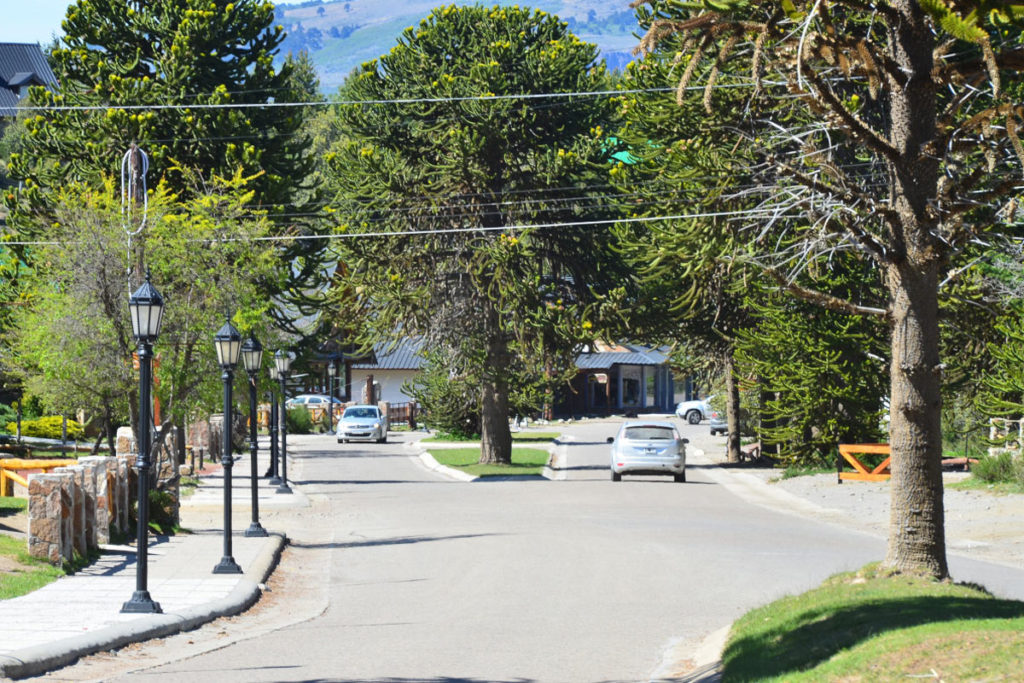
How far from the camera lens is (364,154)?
3419 centimetres

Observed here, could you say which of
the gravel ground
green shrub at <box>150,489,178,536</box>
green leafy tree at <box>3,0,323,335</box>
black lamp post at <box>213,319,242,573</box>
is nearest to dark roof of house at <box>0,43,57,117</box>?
green leafy tree at <box>3,0,323,335</box>

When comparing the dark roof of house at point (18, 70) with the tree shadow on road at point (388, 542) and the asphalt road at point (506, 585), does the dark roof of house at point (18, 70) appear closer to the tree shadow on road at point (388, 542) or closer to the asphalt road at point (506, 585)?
the asphalt road at point (506, 585)

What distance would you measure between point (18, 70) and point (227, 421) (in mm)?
81028

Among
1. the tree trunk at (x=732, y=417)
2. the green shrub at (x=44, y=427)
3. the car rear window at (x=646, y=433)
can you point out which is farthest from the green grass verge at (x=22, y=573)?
the tree trunk at (x=732, y=417)

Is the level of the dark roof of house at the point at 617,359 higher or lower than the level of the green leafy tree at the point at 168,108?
lower

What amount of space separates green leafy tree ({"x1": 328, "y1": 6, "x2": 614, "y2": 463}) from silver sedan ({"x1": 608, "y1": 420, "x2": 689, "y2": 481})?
147 inches

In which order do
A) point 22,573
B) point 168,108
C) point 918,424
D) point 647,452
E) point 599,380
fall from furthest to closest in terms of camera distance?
point 599,380 → point 168,108 → point 647,452 → point 22,573 → point 918,424

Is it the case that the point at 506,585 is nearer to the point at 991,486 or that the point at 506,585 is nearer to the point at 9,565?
the point at 9,565

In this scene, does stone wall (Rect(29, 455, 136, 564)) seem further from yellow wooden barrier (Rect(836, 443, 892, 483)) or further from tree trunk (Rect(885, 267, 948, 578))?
yellow wooden barrier (Rect(836, 443, 892, 483))

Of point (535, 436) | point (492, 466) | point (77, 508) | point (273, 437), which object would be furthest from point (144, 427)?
point (535, 436)

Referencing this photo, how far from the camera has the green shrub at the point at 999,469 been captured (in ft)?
86.4

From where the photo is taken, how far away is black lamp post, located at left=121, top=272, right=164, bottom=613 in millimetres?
12656

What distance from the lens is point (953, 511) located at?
23719mm

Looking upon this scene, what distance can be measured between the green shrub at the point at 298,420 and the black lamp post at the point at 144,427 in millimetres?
46876
